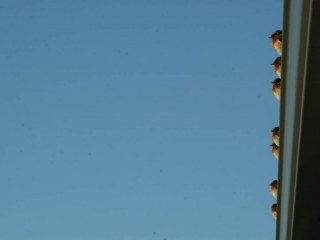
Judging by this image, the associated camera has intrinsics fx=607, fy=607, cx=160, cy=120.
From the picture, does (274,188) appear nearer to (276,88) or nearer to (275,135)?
(275,135)

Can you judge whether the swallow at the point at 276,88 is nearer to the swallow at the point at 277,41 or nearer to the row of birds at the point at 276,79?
the row of birds at the point at 276,79

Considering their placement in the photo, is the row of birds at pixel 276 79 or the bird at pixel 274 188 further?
the bird at pixel 274 188

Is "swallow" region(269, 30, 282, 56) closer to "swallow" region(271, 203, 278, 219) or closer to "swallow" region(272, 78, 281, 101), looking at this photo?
"swallow" region(272, 78, 281, 101)

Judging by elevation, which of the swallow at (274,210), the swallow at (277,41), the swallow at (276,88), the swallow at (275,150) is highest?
the swallow at (277,41)

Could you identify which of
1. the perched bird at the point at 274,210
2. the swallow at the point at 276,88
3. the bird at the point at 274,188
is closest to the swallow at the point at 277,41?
the swallow at the point at 276,88

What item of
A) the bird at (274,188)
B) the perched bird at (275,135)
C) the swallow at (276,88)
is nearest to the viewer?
the swallow at (276,88)

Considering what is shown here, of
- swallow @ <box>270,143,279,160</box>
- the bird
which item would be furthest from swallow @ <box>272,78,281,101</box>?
the bird

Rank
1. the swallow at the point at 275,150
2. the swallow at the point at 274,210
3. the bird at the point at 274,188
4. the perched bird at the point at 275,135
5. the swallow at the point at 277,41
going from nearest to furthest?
the swallow at the point at 277,41
the perched bird at the point at 275,135
the swallow at the point at 275,150
the bird at the point at 274,188
the swallow at the point at 274,210

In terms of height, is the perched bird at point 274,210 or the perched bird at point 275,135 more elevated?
the perched bird at point 275,135

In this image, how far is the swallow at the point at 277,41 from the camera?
54.9ft

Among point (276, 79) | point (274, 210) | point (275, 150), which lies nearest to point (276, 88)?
point (276, 79)

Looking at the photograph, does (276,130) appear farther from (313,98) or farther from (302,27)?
(302,27)

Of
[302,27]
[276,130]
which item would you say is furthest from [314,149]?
[302,27]

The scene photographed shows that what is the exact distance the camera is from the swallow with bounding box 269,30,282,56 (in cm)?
1673
